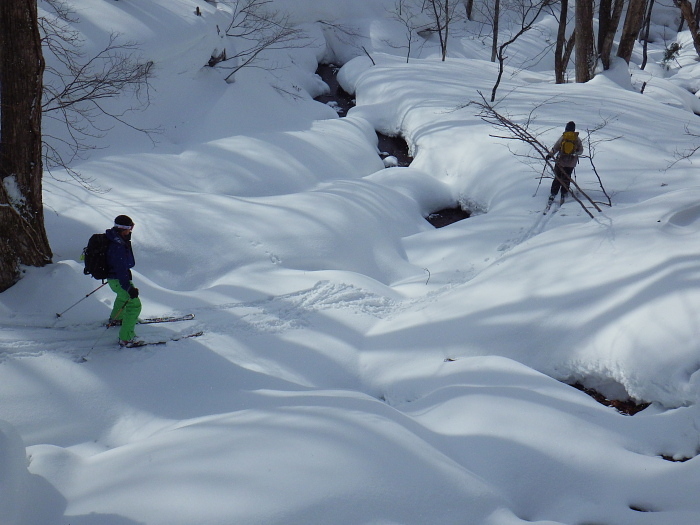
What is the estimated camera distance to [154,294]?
20.4ft

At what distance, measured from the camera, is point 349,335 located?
634cm

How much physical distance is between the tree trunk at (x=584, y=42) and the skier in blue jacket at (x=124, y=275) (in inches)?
565

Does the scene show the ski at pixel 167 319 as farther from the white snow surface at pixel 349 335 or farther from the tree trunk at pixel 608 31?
the tree trunk at pixel 608 31

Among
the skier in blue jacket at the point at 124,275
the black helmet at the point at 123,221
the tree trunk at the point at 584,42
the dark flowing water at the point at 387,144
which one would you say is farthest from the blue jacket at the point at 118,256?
the tree trunk at the point at 584,42

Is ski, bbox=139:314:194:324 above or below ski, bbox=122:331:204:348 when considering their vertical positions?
above

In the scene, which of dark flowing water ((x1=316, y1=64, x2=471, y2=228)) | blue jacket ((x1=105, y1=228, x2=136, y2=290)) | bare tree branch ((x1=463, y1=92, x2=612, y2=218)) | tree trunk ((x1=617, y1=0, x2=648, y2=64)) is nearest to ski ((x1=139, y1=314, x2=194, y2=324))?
blue jacket ((x1=105, y1=228, x2=136, y2=290))

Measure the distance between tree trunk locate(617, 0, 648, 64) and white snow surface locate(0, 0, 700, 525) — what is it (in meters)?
4.16

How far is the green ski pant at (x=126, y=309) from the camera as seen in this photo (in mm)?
5098

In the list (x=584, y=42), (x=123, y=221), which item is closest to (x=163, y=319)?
(x=123, y=221)

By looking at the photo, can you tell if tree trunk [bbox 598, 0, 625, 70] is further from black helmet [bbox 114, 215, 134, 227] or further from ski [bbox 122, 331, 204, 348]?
black helmet [bbox 114, 215, 134, 227]

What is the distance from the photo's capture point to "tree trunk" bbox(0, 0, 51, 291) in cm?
511

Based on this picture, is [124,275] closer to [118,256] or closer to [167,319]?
[118,256]

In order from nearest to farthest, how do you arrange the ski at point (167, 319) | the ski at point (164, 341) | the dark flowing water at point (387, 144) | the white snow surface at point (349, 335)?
the white snow surface at point (349, 335)
the ski at point (164, 341)
the ski at point (167, 319)
the dark flowing water at point (387, 144)

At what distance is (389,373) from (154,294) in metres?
3.05
